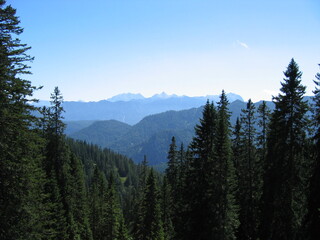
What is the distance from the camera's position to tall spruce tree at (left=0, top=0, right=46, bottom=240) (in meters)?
13.3

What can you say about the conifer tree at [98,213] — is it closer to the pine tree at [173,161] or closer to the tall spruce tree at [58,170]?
the pine tree at [173,161]

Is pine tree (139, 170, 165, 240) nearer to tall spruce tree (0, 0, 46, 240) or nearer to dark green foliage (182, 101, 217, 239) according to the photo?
dark green foliage (182, 101, 217, 239)

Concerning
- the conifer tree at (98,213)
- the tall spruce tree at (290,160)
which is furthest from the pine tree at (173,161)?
the tall spruce tree at (290,160)

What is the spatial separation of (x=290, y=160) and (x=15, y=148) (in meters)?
19.7

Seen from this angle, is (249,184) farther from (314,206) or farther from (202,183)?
(314,206)

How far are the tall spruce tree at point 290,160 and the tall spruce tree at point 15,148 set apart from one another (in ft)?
58.6

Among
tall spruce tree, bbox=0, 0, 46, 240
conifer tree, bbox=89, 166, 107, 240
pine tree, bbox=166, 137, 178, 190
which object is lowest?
conifer tree, bbox=89, 166, 107, 240

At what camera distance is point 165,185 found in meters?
42.5

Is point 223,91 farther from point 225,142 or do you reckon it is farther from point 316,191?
point 316,191

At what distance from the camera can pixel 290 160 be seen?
21.3 meters

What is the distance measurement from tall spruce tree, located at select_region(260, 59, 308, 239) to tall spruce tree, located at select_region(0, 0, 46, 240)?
58.6ft

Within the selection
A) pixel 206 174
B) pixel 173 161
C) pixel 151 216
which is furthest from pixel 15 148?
pixel 173 161

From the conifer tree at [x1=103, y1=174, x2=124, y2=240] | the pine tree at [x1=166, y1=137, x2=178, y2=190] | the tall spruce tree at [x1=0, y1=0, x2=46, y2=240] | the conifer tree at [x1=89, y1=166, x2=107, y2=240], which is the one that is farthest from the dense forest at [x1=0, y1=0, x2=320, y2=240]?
the pine tree at [x1=166, y1=137, x2=178, y2=190]

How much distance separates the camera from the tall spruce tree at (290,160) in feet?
68.5
